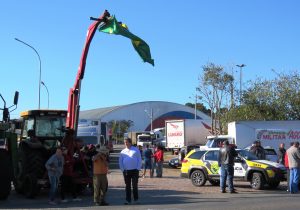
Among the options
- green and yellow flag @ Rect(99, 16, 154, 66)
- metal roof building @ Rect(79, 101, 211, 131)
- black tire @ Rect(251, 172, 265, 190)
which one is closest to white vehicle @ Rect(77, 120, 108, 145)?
black tire @ Rect(251, 172, 265, 190)

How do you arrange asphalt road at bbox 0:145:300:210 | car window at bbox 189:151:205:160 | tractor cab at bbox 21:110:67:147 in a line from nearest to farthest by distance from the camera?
asphalt road at bbox 0:145:300:210
tractor cab at bbox 21:110:67:147
car window at bbox 189:151:205:160

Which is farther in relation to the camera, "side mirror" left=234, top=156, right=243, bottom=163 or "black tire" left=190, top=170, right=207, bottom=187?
"black tire" left=190, top=170, right=207, bottom=187

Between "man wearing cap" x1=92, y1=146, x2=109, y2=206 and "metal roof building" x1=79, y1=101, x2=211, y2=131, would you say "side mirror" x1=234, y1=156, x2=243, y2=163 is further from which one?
"metal roof building" x1=79, y1=101, x2=211, y2=131

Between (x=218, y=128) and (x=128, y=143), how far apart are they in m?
35.8

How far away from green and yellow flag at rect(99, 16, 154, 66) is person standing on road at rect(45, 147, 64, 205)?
4.04 metres

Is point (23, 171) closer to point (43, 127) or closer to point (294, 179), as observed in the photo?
point (43, 127)

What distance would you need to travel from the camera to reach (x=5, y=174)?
14414 millimetres

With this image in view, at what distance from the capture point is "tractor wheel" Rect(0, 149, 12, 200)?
47.2 ft

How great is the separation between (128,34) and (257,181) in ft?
23.2

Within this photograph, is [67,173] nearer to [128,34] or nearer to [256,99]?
[128,34]

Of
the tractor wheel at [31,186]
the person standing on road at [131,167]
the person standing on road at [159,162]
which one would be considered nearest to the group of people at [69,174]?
the person standing on road at [131,167]

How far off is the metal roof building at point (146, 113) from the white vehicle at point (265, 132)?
86626 mm

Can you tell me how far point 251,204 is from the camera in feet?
44.9

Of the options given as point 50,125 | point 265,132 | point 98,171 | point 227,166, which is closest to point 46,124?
point 50,125
